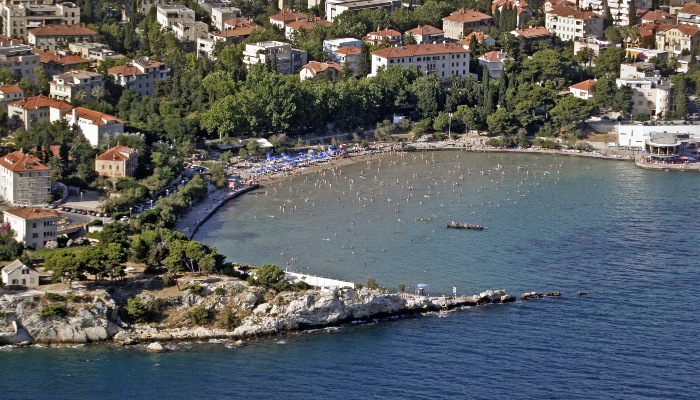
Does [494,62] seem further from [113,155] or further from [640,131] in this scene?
[113,155]

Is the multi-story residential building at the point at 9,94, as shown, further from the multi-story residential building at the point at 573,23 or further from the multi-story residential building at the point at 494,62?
the multi-story residential building at the point at 573,23

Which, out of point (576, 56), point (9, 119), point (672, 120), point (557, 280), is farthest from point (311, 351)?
point (576, 56)

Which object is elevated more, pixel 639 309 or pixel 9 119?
pixel 9 119

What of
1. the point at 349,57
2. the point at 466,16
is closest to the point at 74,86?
the point at 349,57

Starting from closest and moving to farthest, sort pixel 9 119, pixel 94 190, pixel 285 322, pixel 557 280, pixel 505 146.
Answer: pixel 285 322
pixel 557 280
pixel 94 190
pixel 9 119
pixel 505 146

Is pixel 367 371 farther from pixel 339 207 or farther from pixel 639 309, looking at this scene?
pixel 339 207

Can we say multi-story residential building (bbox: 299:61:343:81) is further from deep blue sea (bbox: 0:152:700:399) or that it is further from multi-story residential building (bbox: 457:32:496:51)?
deep blue sea (bbox: 0:152:700:399)

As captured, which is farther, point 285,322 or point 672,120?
point 672,120

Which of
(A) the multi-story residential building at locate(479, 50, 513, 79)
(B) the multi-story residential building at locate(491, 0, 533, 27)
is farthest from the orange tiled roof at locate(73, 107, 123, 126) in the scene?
(B) the multi-story residential building at locate(491, 0, 533, 27)
